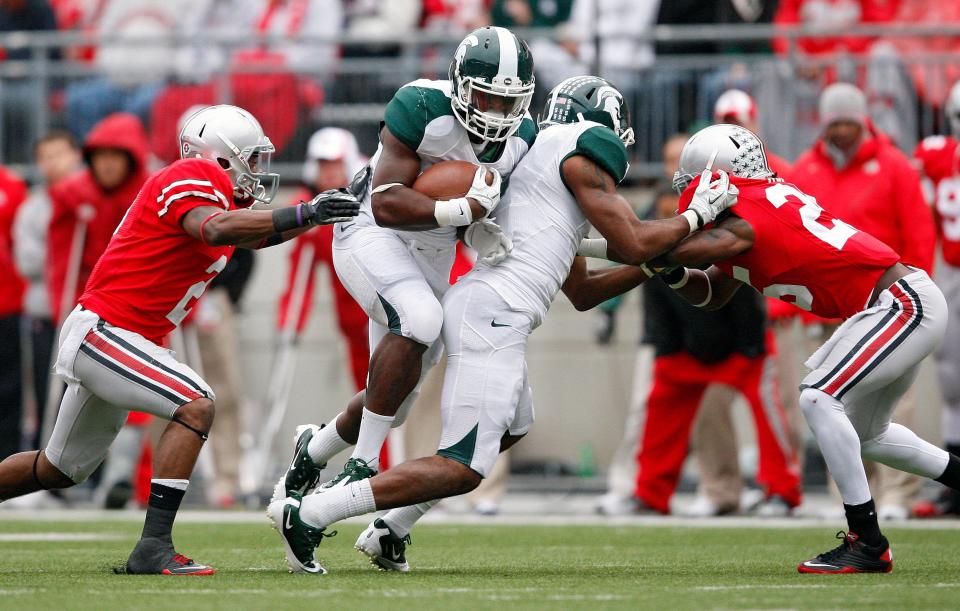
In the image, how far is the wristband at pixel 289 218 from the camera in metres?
5.96

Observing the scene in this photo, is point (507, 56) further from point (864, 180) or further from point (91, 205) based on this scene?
point (91, 205)

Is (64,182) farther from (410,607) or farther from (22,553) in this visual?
(410,607)

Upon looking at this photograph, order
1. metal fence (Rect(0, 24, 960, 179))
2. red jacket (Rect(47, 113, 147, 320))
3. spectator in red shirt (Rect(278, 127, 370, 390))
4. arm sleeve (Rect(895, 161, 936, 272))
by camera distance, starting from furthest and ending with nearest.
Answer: metal fence (Rect(0, 24, 960, 179)), spectator in red shirt (Rect(278, 127, 370, 390)), red jacket (Rect(47, 113, 147, 320)), arm sleeve (Rect(895, 161, 936, 272))

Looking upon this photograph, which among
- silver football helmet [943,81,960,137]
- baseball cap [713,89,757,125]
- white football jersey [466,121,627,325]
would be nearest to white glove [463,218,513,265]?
white football jersey [466,121,627,325]

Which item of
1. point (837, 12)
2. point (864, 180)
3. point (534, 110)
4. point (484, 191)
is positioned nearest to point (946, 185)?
A: point (864, 180)

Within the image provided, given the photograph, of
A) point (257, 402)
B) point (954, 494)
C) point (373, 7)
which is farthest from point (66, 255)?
point (954, 494)

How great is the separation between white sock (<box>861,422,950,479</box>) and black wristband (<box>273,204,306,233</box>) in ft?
7.91

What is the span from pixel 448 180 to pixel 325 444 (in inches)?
48.3

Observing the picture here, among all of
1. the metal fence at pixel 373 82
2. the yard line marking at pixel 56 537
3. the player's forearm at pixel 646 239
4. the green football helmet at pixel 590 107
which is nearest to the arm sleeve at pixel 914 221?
the metal fence at pixel 373 82

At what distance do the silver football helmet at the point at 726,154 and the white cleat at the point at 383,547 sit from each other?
1.85 meters

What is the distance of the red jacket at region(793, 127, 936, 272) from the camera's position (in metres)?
9.11

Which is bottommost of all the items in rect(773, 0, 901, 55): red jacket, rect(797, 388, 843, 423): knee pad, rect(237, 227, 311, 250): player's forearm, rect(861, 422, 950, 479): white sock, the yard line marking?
the yard line marking

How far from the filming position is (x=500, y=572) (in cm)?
636

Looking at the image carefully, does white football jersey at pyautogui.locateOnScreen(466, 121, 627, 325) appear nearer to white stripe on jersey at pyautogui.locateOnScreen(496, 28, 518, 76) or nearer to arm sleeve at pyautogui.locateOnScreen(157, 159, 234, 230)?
white stripe on jersey at pyautogui.locateOnScreen(496, 28, 518, 76)
